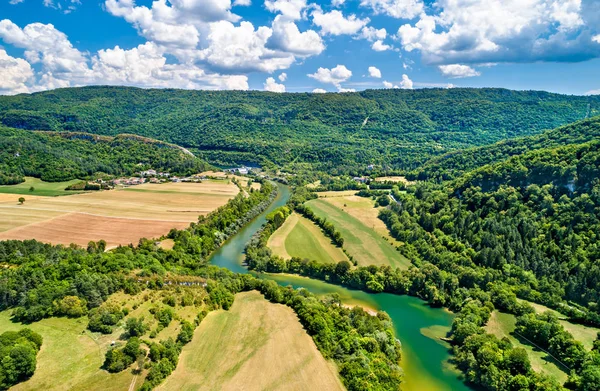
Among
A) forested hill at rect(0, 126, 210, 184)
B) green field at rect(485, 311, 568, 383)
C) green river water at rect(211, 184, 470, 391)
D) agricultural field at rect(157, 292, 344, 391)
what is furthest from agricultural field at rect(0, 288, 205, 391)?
forested hill at rect(0, 126, 210, 184)

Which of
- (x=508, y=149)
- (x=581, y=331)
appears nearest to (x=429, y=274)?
(x=581, y=331)

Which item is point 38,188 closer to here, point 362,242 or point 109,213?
point 109,213

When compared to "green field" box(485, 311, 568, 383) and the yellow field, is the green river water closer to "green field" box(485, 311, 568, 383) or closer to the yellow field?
"green field" box(485, 311, 568, 383)

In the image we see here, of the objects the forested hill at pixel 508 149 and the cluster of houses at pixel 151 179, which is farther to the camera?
the cluster of houses at pixel 151 179

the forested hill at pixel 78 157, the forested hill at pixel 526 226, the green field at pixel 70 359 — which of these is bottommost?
the green field at pixel 70 359

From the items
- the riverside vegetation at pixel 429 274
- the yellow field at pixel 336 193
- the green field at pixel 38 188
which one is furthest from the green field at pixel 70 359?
the yellow field at pixel 336 193

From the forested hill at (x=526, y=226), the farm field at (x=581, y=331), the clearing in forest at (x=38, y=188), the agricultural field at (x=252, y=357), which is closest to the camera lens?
the agricultural field at (x=252, y=357)

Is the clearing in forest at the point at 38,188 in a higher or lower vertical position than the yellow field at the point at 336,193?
higher

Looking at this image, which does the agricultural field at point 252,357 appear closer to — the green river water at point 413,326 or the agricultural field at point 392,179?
the green river water at point 413,326
